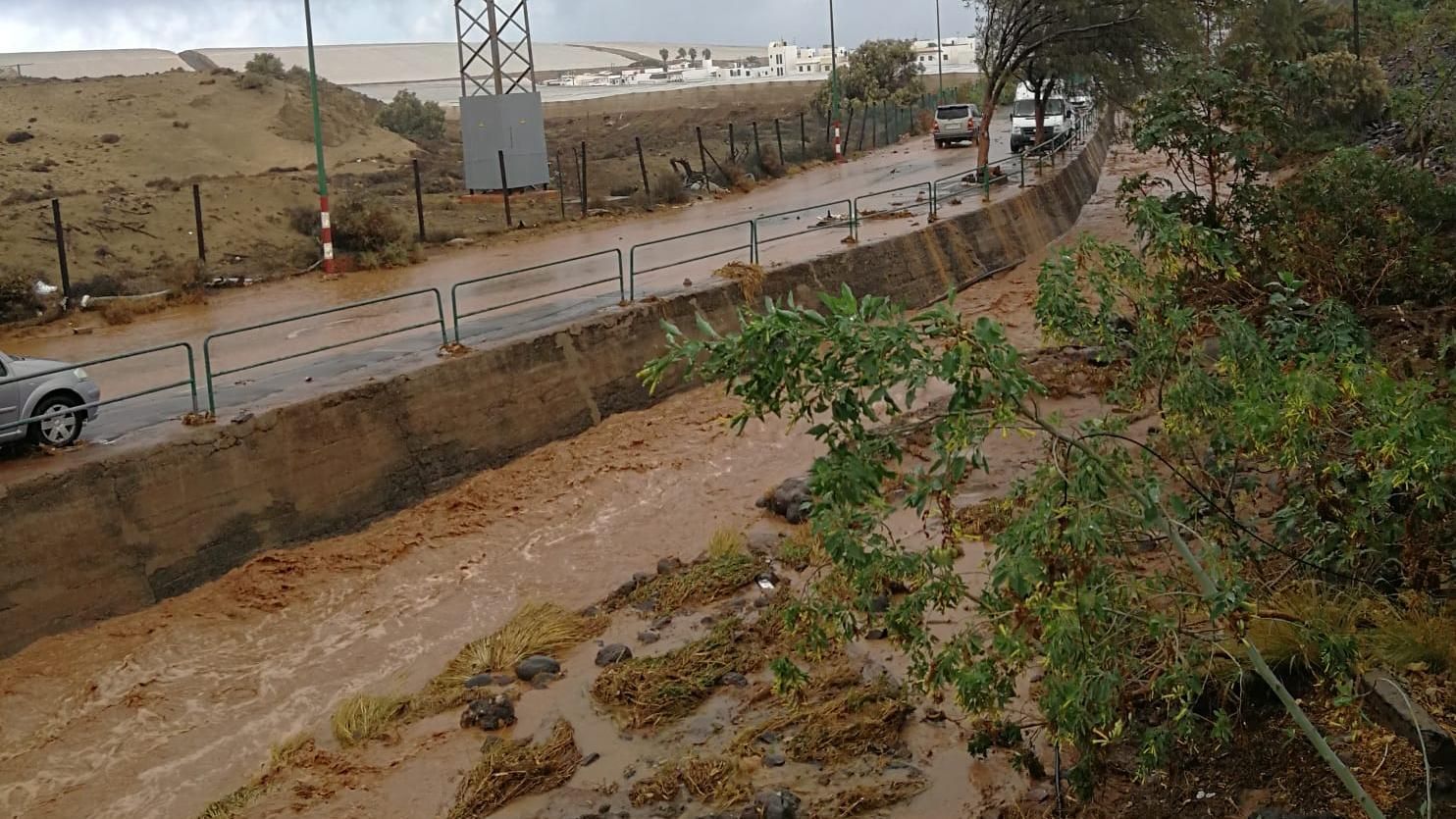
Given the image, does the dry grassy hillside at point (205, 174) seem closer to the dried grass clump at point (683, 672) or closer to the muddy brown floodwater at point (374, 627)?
the muddy brown floodwater at point (374, 627)

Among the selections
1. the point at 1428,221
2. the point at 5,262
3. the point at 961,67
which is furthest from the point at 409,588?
the point at 961,67

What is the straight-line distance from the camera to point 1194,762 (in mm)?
7234

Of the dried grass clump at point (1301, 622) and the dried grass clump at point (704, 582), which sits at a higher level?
the dried grass clump at point (1301, 622)

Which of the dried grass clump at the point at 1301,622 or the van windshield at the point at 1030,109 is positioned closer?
the dried grass clump at the point at 1301,622

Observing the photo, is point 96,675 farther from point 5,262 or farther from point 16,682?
point 5,262

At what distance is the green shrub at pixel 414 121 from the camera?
70.3m

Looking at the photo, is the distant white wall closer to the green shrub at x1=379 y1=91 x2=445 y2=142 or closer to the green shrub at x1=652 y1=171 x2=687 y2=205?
the green shrub at x1=379 y1=91 x2=445 y2=142

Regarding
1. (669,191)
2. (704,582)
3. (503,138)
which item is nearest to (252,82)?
(503,138)

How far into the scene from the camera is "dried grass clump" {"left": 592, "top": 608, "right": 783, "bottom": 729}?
9805 millimetres

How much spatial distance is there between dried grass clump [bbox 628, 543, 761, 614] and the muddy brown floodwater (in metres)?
0.74

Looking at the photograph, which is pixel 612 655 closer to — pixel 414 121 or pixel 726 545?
pixel 726 545

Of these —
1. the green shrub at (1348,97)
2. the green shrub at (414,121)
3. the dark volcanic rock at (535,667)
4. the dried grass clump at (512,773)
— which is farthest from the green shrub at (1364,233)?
the green shrub at (414,121)

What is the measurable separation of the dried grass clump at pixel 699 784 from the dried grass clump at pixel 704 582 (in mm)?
3211

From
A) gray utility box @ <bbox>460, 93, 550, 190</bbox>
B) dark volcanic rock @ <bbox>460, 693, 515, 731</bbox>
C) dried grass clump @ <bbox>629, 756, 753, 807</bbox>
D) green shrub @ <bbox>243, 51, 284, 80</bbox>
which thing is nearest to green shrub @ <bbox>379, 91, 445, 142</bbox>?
green shrub @ <bbox>243, 51, 284, 80</bbox>
